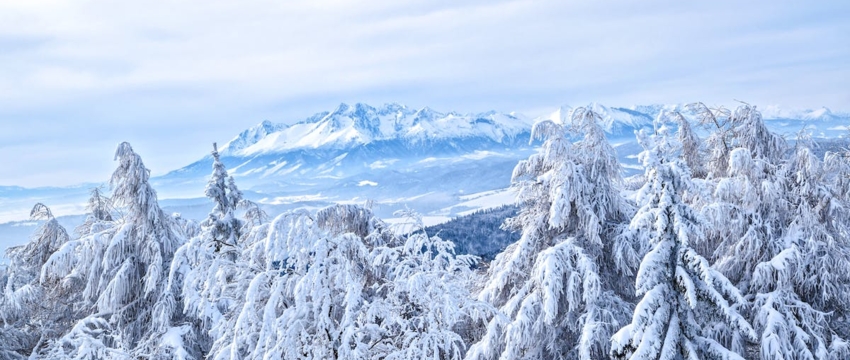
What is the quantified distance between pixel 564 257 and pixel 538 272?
1.87 ft

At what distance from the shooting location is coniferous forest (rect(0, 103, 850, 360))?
798 centimetres

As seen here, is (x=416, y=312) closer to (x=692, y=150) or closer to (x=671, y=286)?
A: (x=671, y=286)

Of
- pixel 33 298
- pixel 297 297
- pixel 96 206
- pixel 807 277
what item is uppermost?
pixel 96 206

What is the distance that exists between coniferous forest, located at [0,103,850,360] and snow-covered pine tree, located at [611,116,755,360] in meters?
0.03

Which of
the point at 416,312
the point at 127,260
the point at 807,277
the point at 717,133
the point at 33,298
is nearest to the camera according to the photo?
the point at 416,312

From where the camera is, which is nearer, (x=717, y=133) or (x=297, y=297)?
(x=297, y=297)

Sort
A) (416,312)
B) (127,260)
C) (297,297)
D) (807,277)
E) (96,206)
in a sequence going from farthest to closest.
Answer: (96,206) < (127,260) < (807,277) < (416,312) < (297,297)

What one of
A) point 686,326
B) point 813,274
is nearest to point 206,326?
point 686,326

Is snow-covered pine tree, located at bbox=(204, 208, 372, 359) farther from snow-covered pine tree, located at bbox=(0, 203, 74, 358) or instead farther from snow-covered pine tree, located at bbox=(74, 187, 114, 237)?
snow-covered pine tree, located at bbox=(74, 187, 114, 237)

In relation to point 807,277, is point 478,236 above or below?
below

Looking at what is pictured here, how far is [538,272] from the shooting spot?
11.2m

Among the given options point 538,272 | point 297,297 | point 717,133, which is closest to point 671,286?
point 538,272

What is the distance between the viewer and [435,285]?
8461mm

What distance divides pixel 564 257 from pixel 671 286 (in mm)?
2326
